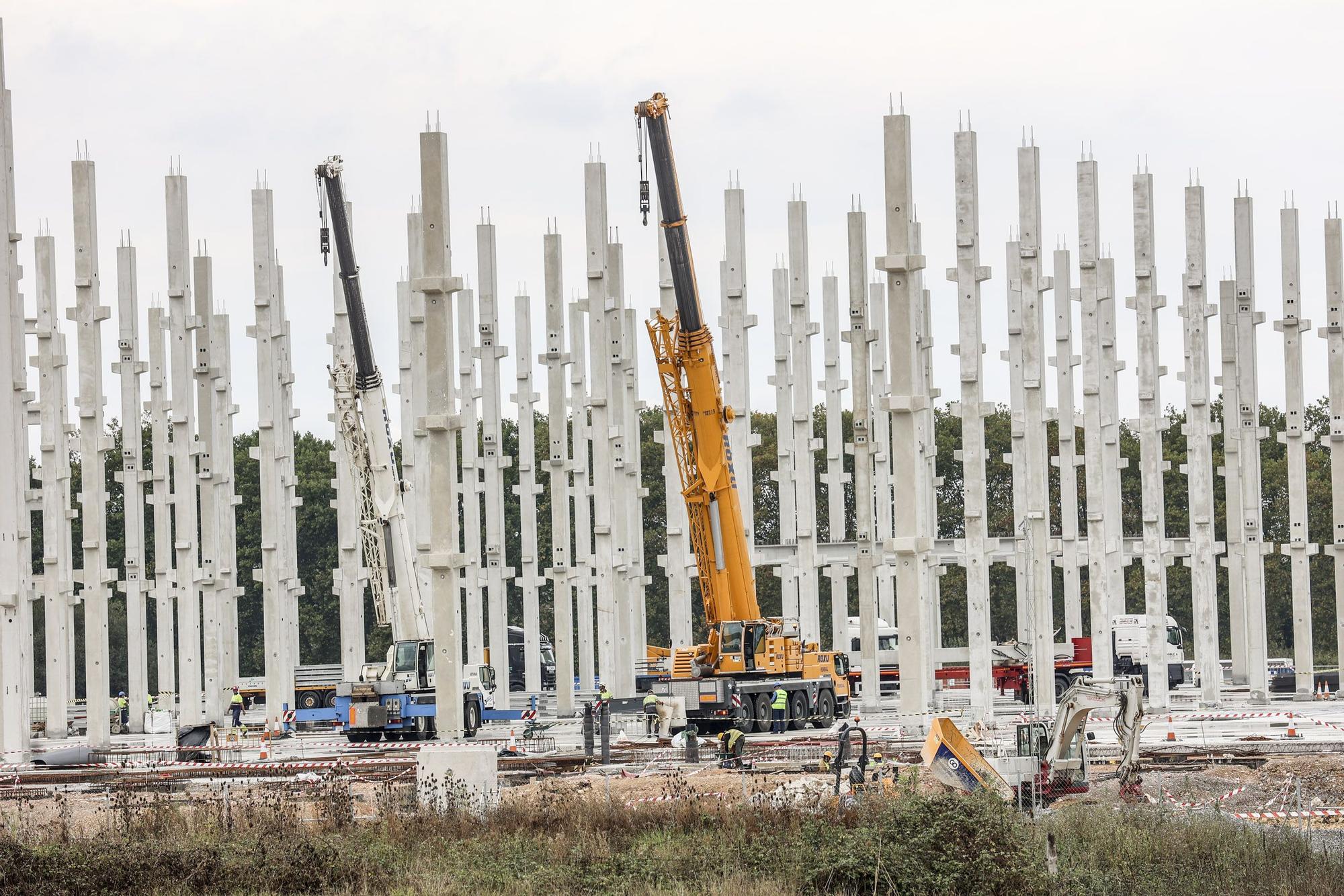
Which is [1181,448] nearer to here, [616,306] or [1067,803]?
[616,306]

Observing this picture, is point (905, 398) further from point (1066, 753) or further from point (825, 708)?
point (825, 708)

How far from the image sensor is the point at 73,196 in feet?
114

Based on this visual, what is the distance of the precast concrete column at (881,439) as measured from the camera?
142 feet

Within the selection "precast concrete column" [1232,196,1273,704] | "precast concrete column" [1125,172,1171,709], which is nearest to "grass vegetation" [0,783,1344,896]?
"precast concrete column" [1125,172,1171,709]

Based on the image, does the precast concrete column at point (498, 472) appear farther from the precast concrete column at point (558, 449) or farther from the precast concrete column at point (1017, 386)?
the precast concrete column at point (1017, 386)

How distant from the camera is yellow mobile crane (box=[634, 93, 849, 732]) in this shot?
103 feet

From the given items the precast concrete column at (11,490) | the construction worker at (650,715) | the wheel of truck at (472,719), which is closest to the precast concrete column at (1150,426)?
the construction worker at (650,715)

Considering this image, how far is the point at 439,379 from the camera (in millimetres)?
27031

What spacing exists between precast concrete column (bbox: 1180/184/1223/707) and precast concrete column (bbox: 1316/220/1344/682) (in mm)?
2441

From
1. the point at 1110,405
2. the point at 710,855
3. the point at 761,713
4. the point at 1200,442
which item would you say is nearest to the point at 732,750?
the point at 761,713

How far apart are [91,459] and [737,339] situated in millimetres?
13116

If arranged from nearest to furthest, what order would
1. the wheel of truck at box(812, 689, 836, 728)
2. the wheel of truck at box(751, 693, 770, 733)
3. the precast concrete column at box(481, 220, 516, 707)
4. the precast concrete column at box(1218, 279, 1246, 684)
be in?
the wheel of truck at box(751, 693, 770, 733)
the wheel of truck at box(812, 689, 836, 728)
the precast concrete column at box(1218, 279, 1246, 684)
the precast concrete column at box(481, 220, 516, 707)

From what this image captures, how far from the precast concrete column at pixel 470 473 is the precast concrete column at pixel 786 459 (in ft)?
21.6

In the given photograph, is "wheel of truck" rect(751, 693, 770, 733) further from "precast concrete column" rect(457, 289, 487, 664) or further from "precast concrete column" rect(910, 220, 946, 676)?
"precast concrete column" rect(457, 289, 487, 664)
